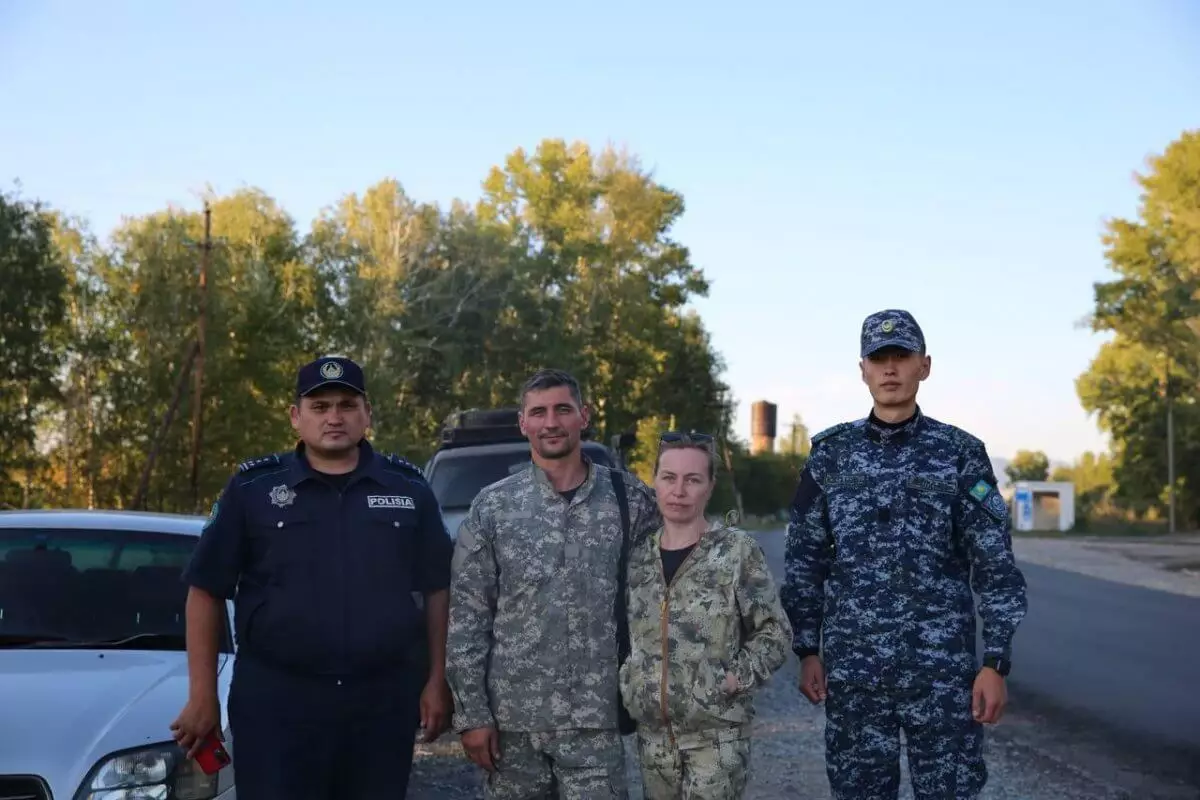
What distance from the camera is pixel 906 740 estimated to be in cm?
412

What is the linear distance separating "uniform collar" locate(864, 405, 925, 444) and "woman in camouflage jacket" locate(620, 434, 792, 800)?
20.5 inches

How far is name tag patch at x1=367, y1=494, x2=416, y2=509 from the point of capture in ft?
13.6

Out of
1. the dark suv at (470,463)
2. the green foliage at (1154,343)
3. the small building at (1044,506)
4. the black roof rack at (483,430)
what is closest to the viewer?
the dark suv at (470,463)

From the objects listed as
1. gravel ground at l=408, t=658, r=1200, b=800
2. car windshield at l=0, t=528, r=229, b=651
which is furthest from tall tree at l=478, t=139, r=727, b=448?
car windshield at l=0, t=528, r=229, b=651

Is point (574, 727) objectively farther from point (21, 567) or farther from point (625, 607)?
point (21, 567)

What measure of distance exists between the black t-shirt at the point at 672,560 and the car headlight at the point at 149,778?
156 centimetres

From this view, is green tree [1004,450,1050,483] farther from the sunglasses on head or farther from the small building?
the sunglasses on head

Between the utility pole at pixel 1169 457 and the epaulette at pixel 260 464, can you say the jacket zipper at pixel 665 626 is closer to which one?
the epaulette at pixel 260 464

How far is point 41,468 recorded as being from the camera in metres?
43.2

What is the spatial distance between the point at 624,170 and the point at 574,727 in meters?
57.8

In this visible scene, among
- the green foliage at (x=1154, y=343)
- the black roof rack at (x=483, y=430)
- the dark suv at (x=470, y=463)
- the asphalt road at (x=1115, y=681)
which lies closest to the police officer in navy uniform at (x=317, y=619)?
the asphalt road at (x=1115, y=681)

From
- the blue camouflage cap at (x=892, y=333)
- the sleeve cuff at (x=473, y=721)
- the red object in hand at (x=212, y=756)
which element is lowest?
the red object in hand at (x=212, y=756)

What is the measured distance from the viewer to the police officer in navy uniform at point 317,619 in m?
3.99

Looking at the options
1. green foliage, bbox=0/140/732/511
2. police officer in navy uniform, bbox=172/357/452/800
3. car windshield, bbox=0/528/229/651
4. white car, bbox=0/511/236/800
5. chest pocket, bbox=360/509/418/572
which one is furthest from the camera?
green foliage, bbox=0/140/732/511
